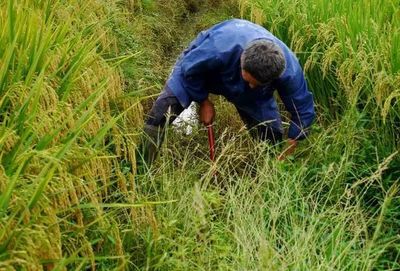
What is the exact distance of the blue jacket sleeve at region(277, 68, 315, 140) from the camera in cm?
359

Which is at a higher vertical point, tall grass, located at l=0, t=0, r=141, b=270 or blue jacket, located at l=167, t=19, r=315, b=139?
tall grass, located at l=0, t=0, r=141, b=270

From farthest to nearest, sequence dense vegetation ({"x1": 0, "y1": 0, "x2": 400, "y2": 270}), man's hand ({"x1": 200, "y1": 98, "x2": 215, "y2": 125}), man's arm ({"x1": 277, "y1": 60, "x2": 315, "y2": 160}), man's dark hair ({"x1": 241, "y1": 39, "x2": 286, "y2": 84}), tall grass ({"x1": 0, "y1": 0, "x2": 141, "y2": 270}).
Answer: man's hand ({"x1": 200, "y1": 98, "x2": 215, "y2": 125}) → man's arm ({"x1": 277, "y1": 60, "x2": 315, "y2": 160}) → man's dark hair ({"x1": 241, "y1": 39, "x2": 286, "y2": 84}) → dense vegetation ({"x1": 0, "y1": 0, "x2": 400, "y2": 270}) → tall grass ({"x1": 0, "y1": 0, "x2": 141, "y2": 270})

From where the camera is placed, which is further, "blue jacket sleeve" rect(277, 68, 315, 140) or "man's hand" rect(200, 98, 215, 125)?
"man's hand" rect(200, 98, 215, 125)

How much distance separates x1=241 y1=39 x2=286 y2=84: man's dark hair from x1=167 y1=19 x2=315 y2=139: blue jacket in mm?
227

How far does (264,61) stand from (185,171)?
773 millimetres

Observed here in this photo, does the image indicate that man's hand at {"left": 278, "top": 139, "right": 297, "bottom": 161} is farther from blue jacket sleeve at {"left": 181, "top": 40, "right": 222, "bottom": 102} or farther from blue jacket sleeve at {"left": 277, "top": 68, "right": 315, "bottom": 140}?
blue jacket sleeve at {"left": 181, "top": 40, "right": 222, "bottom": 102}

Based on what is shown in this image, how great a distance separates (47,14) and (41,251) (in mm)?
1961

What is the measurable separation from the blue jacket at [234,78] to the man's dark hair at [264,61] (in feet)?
0.74

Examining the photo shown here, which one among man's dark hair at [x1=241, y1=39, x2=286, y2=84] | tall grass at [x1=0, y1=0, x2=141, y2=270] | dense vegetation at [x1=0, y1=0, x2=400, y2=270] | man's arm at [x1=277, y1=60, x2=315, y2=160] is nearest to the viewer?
tall grass at [x1=0, y1=0, x2=141, y2=270]

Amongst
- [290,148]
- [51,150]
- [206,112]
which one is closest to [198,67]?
[206,112]

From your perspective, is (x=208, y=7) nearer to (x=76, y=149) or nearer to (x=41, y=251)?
(x=76, y=149)

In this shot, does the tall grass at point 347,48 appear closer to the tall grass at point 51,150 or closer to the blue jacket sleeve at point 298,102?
the blue jacket sleeve at point 298,102

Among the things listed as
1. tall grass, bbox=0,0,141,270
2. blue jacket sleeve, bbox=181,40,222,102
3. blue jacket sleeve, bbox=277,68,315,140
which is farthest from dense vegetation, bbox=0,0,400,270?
blue jacket sleeve, bbox=181,40,222,102

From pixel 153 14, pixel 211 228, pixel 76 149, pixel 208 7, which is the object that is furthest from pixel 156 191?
pixel 208 7
